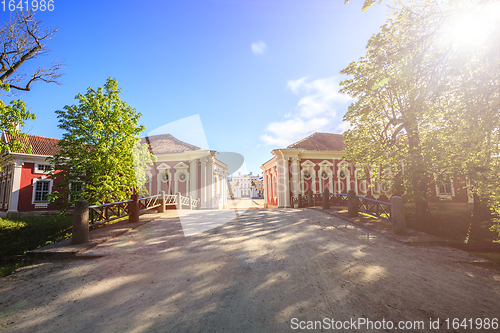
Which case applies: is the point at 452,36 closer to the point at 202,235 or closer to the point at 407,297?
the point at 407,297

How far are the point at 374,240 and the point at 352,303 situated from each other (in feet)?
13.9

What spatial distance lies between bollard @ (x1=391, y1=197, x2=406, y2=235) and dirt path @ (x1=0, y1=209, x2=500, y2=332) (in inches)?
47.7

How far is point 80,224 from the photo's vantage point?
6082 millimetres

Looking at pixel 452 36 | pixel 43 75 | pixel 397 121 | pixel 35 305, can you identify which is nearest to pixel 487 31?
pixel 452 36

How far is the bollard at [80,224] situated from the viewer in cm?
602

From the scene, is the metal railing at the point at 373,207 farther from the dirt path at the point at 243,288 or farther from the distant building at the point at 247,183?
the distant building at the point at 247,183

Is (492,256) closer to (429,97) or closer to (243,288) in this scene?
A: (429,97)

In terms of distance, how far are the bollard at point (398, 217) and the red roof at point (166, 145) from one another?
19.9m

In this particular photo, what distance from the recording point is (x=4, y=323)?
2.84 metres

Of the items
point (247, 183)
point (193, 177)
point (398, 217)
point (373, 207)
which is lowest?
point (398, 217)

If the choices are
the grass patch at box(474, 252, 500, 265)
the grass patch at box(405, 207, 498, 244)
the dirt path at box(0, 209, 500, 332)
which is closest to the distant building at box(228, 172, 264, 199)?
the grass patch at box(405, 207, 498, 244)

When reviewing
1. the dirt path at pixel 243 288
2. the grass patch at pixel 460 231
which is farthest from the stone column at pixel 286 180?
the dirt path at pixel 243 288

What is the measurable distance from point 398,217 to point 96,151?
496 inches

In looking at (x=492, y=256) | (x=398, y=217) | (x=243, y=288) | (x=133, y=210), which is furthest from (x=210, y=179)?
(x=492, y=256)
